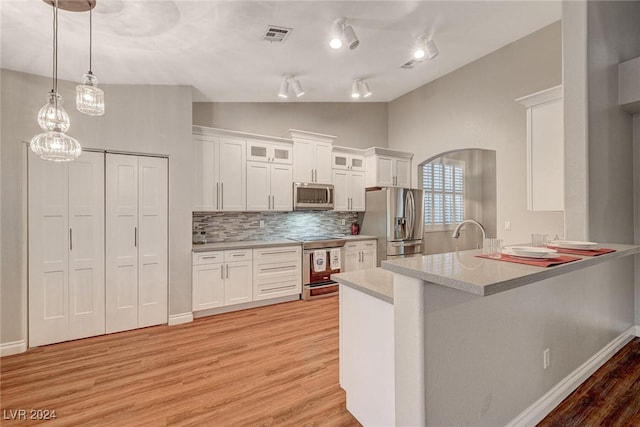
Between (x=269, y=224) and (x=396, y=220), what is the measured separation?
222cm

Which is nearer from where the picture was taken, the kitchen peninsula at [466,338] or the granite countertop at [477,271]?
the granite countertop at [477,271]

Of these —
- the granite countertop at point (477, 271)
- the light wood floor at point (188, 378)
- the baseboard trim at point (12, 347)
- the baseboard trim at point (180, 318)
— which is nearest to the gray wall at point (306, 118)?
the baseboard trim at point (180, 318)

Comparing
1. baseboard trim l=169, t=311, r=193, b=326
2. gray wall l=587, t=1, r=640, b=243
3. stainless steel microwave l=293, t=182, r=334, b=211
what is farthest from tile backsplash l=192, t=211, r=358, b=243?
gray wall l=587, t=1, r=640, b=243

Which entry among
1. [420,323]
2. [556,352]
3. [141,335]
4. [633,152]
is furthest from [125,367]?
[633,152]

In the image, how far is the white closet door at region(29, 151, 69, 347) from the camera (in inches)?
115

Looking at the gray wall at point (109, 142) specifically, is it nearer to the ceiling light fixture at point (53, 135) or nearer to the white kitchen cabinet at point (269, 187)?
the white kitchen cabinet at point (269, 187)

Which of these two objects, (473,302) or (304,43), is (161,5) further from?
(473,302)

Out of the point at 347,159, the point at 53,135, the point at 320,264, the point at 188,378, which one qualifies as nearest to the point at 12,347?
the point at 188,378

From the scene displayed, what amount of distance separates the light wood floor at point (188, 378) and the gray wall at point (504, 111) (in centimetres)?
289

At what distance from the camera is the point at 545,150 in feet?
9.40

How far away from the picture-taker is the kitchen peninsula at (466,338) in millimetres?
1250

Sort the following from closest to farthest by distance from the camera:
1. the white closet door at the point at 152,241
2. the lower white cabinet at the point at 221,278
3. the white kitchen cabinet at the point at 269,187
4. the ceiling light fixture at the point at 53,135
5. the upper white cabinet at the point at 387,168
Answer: the ceiling light fixture at the point at 53,135 < the white closet door at the point at 152,241 < the lower white cabinet at the point at 221,278 < the white kitchen cabinet at the point at 269,187 < the upper white cabinet at the point at 387,168

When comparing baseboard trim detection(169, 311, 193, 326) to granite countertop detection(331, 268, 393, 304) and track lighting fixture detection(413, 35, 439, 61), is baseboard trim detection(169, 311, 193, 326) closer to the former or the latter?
granite countertop detection(331, 268, 393, 304)

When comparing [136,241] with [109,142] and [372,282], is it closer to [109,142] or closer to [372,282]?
[109,142]
